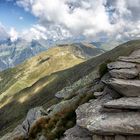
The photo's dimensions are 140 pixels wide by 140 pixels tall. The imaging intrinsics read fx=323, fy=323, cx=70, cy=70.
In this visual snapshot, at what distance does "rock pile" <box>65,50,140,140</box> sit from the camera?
2233 cm

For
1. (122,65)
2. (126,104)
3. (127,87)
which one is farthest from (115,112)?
(122,65)

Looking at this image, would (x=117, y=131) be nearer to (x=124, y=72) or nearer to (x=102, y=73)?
(x=124, y=72)

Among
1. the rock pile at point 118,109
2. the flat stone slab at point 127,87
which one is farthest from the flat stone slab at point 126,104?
the flat stone slab at point 127,87

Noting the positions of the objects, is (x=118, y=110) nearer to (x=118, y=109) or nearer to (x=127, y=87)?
(x=118, y=109)

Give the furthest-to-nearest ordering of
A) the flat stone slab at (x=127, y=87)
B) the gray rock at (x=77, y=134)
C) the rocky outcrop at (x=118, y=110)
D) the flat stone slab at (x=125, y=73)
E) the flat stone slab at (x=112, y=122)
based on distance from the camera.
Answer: the flat stone slab at (x=125, y=73) → the gray rock at (x=77, y=134) → the flat stone slab at (x=127, y=87) → the rocky outcrop at (x=118, y=110) → the flat stone slab at (x=112, y=122)

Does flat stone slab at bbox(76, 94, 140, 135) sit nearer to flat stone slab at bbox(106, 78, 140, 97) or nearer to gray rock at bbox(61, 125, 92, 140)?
gray rock at bbox(61, 125, 92, 140)

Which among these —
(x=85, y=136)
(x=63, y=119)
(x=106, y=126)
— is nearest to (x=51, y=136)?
(x=63, y=119)

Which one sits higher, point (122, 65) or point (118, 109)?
point (122, 65)

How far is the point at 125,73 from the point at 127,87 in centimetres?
208

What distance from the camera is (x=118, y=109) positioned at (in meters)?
24.1

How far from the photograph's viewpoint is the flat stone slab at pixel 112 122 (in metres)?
21.9

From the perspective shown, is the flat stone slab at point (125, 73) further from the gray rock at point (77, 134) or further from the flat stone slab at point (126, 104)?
the gray rock at point (77, 134)

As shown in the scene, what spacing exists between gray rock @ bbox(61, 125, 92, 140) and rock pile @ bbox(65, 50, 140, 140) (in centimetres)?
20

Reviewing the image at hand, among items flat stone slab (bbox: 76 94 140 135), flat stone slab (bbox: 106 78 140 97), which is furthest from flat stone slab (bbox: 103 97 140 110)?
flat stone slab (bbox: 106 78 140 97)
